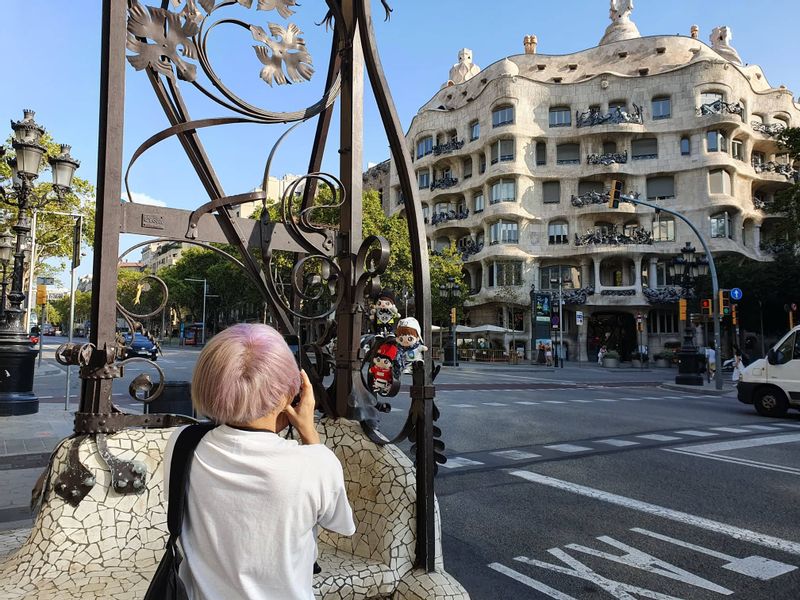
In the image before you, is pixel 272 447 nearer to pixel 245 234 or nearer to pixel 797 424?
pixel 245 234

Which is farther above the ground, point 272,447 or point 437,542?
point 272,447

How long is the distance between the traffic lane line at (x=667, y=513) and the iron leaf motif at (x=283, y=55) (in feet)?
14.9

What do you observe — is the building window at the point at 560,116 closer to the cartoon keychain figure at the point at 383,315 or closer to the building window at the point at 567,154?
the building window at the point at 567,154

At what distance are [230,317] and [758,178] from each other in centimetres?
5718

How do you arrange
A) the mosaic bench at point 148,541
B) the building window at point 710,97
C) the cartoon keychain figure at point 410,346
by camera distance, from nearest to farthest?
the mosaic bench at point 148,541 < the cartoon keychain figure at point 410,346 < the building window at point 710,97

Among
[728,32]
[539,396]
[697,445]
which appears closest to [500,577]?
[697,445]

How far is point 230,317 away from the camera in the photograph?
227 ft

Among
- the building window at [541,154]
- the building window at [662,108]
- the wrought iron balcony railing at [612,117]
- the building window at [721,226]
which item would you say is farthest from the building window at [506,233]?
the building window at [721,226]

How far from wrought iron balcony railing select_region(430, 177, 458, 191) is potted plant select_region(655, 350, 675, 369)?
869 inches

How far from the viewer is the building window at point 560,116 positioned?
45312 millimetres

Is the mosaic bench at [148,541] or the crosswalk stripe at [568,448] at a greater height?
the mosaic bench at [148,541]

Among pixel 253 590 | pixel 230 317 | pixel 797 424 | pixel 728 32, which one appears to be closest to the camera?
pixel 253 590

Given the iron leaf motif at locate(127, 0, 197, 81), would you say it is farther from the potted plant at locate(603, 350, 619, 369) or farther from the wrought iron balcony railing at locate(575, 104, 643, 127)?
the wrought iron balcony railing at locate(575, 104, 643, 127)

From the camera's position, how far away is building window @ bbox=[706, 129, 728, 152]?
138ft
